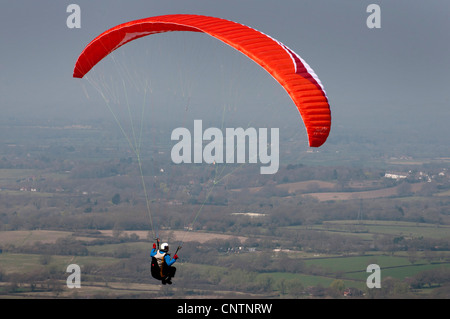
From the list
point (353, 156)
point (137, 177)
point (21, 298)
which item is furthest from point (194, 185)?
point (353, 156)

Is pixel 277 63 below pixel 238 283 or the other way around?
the other way around

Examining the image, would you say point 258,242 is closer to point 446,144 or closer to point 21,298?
point 21,298

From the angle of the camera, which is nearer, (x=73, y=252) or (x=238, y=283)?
(x=238, y=283)

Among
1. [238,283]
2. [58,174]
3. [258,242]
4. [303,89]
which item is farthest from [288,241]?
[58,174]

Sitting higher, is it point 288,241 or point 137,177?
point 137,177

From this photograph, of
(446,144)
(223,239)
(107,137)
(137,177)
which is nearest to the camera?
(223,239)

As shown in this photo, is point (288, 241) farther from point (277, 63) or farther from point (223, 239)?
point (277, 63)

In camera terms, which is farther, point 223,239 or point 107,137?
point 107,137

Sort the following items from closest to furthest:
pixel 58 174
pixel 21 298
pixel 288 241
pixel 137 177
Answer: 1. pixel 21 298
2. pixel 288 241
3. pixel 137 177
4. pixel 58 174

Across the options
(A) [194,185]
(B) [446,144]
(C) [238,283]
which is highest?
(B) [446,144]
